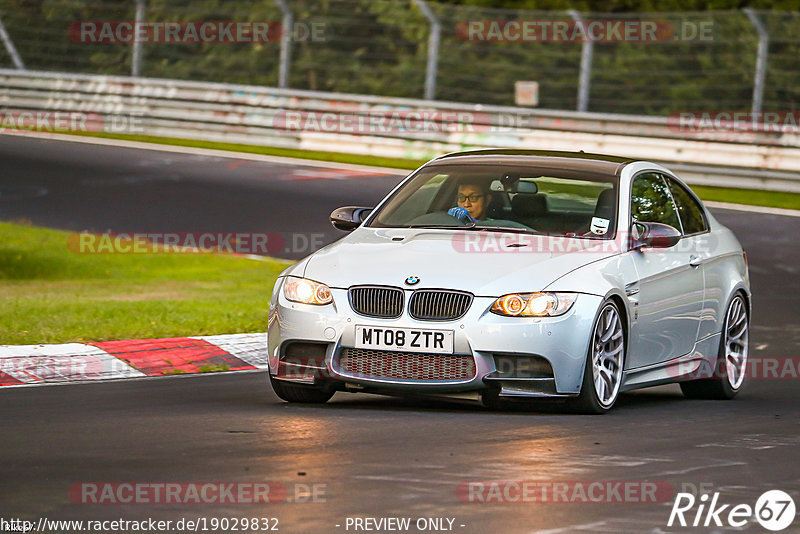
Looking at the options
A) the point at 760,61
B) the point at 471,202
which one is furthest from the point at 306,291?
the point at 760,61

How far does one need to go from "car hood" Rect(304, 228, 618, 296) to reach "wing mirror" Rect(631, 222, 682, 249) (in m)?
0.31

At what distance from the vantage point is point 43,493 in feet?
20.3

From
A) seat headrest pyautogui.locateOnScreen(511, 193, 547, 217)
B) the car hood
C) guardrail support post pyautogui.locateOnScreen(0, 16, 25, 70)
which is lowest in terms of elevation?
the car hood

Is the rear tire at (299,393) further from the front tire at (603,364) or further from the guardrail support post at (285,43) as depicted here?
the guardrail support post at (285,43)

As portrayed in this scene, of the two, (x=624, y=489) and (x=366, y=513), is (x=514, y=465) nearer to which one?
(x=624, y=489)

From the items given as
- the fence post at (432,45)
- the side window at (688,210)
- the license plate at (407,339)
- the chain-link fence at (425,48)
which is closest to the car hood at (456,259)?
the license plate at (407,339)

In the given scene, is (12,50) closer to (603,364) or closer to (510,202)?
(510,202)

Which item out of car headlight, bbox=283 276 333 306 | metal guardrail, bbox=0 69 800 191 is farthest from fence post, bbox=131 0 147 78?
car headlight, bbox=283 276 333 306

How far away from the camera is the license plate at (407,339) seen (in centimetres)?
834

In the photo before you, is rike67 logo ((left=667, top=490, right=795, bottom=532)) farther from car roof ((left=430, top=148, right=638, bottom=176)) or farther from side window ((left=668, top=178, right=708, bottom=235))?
side window ((left=668, top=178, right=708, bottom=235))

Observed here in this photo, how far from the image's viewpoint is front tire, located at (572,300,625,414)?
860 cm

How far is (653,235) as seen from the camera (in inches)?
369

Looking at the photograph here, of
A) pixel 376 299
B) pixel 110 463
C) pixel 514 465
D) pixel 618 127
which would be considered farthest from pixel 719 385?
pixel 618 127

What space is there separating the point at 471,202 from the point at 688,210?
1698mm
